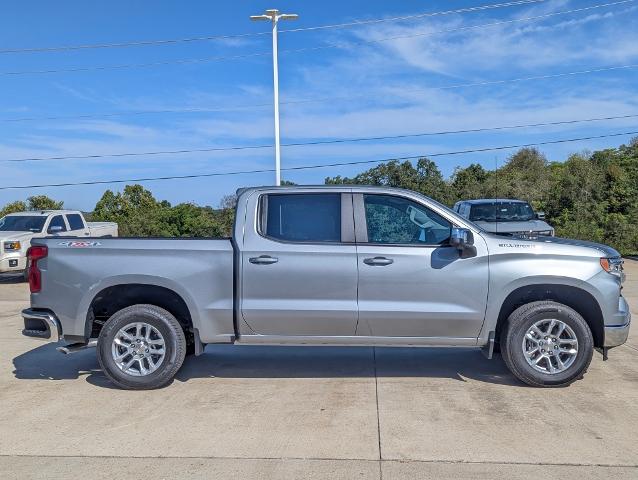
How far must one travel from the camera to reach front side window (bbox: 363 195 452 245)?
6.39 metres

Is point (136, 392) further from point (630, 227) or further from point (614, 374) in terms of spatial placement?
point (630, 227)

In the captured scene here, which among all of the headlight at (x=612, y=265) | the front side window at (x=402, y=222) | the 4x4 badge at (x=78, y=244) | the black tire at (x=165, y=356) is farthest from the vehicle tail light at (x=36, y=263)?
the headlight at (x=612, y=265)

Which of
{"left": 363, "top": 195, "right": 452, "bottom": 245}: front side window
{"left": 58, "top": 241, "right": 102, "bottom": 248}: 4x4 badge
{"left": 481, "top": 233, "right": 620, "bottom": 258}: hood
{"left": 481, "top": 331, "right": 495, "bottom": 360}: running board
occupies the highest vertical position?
{"left": 363, "top": 195, "right": 452, "bottom": 245}: front side window

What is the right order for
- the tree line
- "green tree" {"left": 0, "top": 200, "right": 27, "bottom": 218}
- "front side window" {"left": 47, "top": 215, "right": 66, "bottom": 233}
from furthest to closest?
1. "green tree" {"left": 0, "top": 200, "right": 27, "bottom": 218}
2. the tree line
3. "front side window" {"left": 47, "top": 215, "right": 66, "bottom": 233}

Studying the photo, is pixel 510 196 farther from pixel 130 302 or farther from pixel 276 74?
pixel 130 302

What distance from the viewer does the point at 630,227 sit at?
22859 millimetres

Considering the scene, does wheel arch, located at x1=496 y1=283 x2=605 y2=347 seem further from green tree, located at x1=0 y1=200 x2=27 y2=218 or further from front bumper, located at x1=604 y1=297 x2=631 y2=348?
green tree, located at x1=0 y1=200 x2=27 y2=218

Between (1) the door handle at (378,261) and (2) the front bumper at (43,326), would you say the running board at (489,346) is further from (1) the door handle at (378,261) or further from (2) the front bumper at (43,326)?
(2) the front bumper at (43,326)

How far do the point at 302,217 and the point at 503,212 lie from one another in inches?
436

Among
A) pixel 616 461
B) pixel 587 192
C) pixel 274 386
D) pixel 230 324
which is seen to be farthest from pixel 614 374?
pixel 587 192

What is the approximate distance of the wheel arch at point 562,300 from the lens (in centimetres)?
634

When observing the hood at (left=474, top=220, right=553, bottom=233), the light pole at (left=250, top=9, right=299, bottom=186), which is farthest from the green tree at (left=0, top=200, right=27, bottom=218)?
the hood at (left=474, top=220, right=553, bottom=233)

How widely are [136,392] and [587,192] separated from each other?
2564cm

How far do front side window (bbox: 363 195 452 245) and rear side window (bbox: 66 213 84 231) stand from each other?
1327 cm
